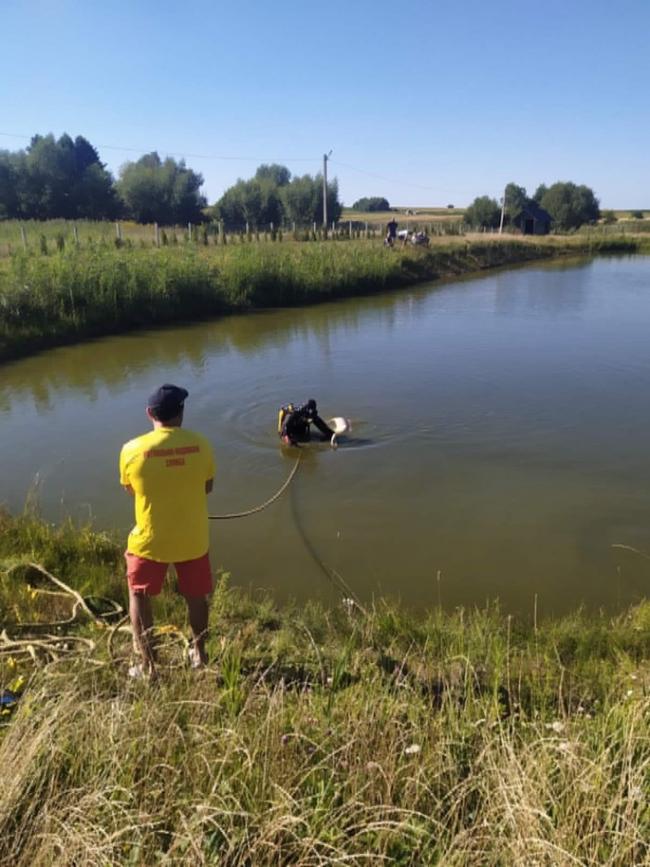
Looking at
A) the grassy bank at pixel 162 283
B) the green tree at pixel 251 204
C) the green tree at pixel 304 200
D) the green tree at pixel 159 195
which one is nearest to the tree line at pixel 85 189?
the green tree at pixel 159 195

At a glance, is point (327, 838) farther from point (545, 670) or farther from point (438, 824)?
point (545, 670)

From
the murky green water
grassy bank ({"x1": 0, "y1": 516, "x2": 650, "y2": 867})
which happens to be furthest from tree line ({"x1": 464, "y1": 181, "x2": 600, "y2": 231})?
grassy bank ({"x1": 0, "y1": 516, "x2": 650, "y2": 867})

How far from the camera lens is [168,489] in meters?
3.59

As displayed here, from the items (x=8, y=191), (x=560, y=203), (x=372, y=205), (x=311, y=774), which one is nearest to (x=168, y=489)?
(x=311, y=774)

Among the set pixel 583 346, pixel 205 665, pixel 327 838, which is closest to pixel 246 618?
pixel 205 665

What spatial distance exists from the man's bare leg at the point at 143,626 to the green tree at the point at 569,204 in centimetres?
7383

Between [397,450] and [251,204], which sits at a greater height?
[251,204]

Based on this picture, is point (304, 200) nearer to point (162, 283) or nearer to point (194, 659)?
point (162, 283)

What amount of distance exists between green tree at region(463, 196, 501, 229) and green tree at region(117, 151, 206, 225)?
1024 inches

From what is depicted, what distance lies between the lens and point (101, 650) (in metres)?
4.03

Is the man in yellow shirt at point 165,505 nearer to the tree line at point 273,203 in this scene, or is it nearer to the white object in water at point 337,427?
the white object in water at point 337,427

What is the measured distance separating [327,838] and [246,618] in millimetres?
2532

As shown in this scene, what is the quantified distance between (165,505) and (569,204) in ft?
247

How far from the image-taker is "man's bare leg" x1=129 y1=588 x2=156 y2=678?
3655 mm
